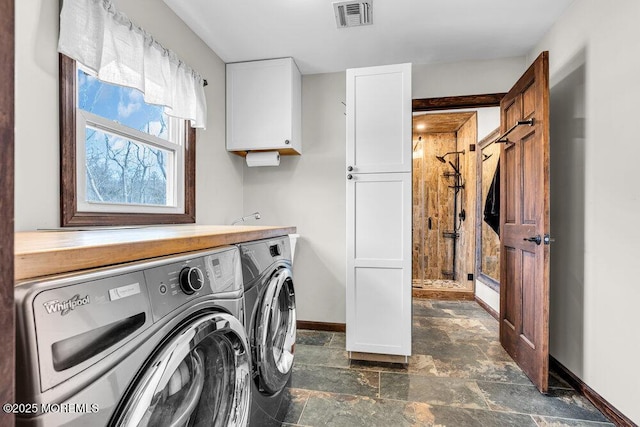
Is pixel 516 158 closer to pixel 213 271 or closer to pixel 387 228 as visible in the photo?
pixel 387 228

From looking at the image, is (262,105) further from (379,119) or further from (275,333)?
(275,333)

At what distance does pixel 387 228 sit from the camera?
2.20 m

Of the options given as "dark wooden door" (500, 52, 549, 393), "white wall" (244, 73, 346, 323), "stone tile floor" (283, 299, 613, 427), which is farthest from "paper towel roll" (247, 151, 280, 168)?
"dark wooden door" (500, 52, 549, 393)

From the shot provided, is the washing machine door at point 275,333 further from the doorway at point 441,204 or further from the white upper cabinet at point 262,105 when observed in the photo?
the doorway at point 441,204

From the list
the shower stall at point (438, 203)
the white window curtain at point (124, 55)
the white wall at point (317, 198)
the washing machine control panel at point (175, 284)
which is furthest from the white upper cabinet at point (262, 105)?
the shower stall at point (438, 203)

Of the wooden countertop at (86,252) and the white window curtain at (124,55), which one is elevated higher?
the white window curtain at (124,55)

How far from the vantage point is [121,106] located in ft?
5.82

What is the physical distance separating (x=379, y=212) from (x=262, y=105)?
1.42 meters

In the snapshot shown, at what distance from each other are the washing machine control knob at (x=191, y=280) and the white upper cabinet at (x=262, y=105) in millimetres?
1986

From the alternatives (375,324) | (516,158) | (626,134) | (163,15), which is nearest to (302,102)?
(163,15)

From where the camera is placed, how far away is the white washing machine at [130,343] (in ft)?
1.51

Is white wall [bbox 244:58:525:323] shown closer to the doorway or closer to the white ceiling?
the white ceiling

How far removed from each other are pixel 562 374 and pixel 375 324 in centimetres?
124

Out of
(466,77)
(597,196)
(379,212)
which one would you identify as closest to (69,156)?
(379,212)
